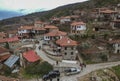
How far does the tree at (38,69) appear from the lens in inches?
2391

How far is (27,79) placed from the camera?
58406 mm

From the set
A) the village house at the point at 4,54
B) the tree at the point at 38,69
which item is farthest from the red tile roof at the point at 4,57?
the tree at the point at 38,69

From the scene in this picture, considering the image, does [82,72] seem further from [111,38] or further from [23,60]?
[111,38]

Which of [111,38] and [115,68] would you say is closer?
[115,68]

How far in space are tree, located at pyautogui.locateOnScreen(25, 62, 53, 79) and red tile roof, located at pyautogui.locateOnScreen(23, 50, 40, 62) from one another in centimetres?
252

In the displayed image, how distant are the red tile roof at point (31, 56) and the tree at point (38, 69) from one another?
2.52 meters

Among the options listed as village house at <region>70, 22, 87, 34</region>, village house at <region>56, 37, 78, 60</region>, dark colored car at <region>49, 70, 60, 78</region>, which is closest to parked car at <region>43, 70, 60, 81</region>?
dark colored car at <region>49, 70, 60, 78</region>

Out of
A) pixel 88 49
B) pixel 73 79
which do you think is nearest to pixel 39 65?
pixel 73 79

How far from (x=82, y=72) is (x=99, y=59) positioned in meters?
10.0

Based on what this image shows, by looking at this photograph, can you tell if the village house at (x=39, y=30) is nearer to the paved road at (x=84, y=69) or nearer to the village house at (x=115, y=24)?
the village house at (x=115, y=24)

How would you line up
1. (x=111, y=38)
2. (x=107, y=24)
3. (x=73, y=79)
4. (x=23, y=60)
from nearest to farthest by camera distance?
(x=73, y=79) < (x=23, y=60) < (x=111, y=38) < (x=107, y=24)

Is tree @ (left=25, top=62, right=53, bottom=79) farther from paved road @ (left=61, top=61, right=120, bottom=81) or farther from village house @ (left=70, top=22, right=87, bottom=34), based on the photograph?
village house @ (left=70, top=22, right=87, bottom=34)

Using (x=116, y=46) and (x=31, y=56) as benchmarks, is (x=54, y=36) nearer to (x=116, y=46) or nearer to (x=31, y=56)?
(x=31, y=56)

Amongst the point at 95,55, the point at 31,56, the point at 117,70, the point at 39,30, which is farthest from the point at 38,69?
the point at 39,30
